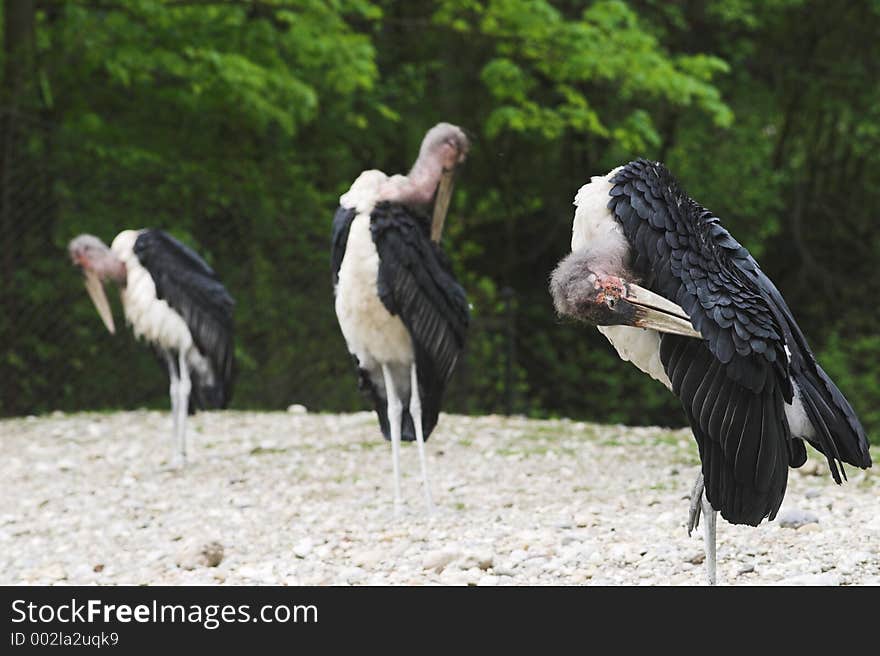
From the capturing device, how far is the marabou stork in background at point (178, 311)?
7.30 metres

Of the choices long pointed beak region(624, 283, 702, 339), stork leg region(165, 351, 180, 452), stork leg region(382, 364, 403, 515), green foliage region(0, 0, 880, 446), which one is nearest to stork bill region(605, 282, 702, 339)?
long pointed beak region(624, 283, 702, 339)

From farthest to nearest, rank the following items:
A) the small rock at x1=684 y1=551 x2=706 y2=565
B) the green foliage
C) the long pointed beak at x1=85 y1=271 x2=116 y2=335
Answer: the green foliage
the long pointed beak at x1=85 y1=271 x2=116 y2=335
the small rock at x1=684 y1=551 x2=706 y2=565

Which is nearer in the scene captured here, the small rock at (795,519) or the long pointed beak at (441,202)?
the small rock at (795,519)

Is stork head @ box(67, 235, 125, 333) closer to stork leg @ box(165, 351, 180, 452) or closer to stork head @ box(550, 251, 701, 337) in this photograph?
stork leg @ box(165, 351, 180, 452)

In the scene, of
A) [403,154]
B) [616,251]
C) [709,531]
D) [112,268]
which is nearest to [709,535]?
[709,531]

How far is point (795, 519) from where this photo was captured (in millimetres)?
4867

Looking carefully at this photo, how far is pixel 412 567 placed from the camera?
453cm

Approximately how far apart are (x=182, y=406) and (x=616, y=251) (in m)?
4.36

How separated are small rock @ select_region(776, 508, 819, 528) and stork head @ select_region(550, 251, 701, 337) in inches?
68.0

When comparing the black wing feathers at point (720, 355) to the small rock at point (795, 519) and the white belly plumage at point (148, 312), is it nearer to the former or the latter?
the small rock at point (795, 519)

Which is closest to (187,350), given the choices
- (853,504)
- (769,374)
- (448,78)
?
(853,504)

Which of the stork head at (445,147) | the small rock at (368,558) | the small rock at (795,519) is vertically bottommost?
the small rock at (368,558)

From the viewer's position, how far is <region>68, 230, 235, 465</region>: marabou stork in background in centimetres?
730

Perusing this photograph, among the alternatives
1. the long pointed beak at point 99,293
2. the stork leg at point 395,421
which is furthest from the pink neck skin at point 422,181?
the long pointed beak at point 99,293
